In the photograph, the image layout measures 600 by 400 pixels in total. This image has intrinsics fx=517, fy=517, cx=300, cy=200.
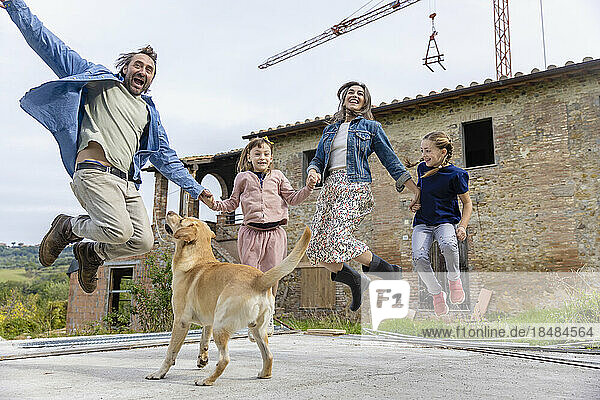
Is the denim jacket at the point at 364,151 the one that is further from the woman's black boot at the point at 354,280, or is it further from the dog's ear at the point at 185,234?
the dog's ear at the point at 185,234

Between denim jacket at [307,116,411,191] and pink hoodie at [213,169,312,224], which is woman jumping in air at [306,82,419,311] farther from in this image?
pink hoodie at [213,169,312,224]

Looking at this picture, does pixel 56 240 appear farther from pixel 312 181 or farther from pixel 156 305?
pixel 156 305

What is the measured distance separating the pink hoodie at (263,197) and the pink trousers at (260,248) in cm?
13

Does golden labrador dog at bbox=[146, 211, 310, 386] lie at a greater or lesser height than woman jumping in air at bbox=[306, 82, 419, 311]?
lesser

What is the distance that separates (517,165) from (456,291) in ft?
34.7

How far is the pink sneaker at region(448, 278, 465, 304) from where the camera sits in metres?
3.92

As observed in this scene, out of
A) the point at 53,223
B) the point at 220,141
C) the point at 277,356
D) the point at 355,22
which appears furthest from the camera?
the point at 355,22

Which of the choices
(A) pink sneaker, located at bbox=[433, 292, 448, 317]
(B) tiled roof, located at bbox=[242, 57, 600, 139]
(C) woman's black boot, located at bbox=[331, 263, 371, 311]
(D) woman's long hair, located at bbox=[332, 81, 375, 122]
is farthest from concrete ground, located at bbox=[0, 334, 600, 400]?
(B) tiled roof, located at bbox=[242, 57, 600, 139]

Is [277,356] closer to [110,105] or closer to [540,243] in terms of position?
[110,105]

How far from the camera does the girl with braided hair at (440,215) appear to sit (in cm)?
388

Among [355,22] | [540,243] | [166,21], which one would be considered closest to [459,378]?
[166,21]

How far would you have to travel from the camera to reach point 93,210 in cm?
376

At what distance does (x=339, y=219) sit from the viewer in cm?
416

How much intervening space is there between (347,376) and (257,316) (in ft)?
2.50
